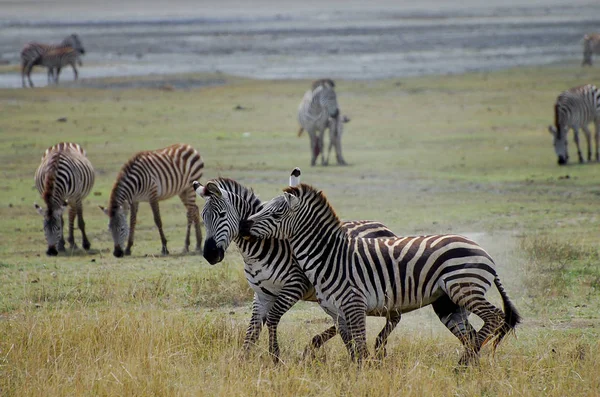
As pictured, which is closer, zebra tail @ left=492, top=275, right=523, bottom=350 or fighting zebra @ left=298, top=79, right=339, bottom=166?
zebra tail @ left=492, top=275, right=523, bottom=350

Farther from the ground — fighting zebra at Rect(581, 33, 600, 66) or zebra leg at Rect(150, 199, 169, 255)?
fighting zebra at Rect(581, 33, 600, 66)

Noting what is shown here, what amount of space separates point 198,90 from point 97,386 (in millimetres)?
26429

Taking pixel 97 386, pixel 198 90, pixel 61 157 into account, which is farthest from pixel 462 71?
pixel 97 386

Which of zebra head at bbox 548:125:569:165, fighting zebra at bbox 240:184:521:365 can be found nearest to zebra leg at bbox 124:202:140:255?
fighting zebra at bbox 240:184:521:365

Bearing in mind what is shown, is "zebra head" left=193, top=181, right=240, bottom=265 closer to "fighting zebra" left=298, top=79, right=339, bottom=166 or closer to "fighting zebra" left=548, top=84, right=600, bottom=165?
"fighting zebra" left=298, top=79, right=339, bottom=166

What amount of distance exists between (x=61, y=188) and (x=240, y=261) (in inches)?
130

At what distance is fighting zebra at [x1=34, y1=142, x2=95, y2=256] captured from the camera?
11664 millimetres

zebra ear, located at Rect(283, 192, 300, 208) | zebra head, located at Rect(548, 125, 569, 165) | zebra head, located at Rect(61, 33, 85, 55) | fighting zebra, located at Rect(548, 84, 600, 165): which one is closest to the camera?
zebra ear, located at Rect(283, 192, 300, 208)

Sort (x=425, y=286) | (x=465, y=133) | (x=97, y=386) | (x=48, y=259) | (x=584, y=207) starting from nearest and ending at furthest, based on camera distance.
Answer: (x=97, y=386)
(x=425, y=286)
(x=48, y=259)
(x=584, y=207)
(x=465, y=133)

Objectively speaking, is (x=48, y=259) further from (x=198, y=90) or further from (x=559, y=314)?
(x=198, y=90)

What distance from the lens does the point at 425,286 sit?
643 cm

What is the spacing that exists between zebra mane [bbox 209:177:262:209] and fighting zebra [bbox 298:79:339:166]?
12854 mm

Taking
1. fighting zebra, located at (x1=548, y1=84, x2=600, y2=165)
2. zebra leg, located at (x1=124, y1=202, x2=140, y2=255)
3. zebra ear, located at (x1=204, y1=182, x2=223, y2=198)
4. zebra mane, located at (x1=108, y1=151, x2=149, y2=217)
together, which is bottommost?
zebra leg, located at (x1=124, y1=202, x2=140, y2=255)

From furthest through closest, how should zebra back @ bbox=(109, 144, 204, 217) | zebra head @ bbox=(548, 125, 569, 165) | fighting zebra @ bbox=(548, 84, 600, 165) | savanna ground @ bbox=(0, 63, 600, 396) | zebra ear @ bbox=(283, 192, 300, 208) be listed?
fighting zebra @ bbox=(548, 84, 600, 165) → zebra head @ bbox=(548, 125, 569, 165) → zebra back @ bbox=(109, 144, 204, 217) → zebra ear @ bbox=(283, 192, 300, 208) → savanna ground @ bbox=(0, 63, 600, 396)
